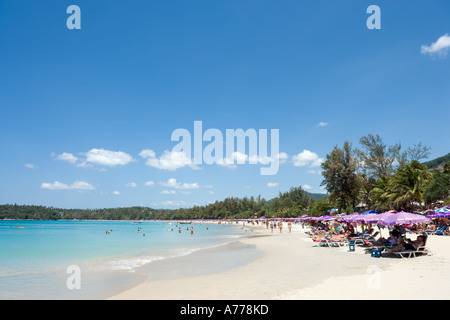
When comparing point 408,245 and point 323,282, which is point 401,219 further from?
point 323,282

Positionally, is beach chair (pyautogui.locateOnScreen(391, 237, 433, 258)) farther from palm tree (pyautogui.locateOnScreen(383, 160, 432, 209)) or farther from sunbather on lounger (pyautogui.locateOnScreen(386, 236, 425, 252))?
palm tree (pyautogui.locateOnScreen(383, 160, 432, 209))

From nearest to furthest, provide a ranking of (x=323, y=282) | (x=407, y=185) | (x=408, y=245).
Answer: (x=323, y=282) → (x=408, y=245) → (x=407, y=185)

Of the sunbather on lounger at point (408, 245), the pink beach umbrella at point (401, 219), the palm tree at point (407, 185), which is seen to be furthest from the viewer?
the palm tree at point (407, 185)

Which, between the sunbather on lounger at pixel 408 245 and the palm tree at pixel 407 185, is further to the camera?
the palm tree at pixel 407 185

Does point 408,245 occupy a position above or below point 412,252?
above

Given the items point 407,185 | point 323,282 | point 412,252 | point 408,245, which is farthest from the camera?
point 407,185

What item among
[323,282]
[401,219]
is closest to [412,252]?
[401,219]

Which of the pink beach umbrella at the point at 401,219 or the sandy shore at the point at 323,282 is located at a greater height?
the pink beach umbrella at the point at 401,219

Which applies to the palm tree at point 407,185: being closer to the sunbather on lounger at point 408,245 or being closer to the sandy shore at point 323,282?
the sunbather on lounger at point 408,245

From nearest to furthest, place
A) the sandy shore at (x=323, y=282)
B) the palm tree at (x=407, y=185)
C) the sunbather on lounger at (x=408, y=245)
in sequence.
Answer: the sandy shore at (x=323, y=282) < the sunbather on lounger at (x=408, y=245) < the palm tree at (x=407, y=185)

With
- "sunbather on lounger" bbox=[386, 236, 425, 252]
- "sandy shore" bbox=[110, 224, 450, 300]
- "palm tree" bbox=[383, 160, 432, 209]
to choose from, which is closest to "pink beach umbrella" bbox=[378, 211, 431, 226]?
"sunbather on lounger" bbox=[386, 236, 425, 252]

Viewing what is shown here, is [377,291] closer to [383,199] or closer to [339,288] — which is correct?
[339,288]

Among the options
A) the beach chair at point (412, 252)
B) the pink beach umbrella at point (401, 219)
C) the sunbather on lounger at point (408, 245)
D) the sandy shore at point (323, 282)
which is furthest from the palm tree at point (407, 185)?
the sandy shore at point (323, 282)

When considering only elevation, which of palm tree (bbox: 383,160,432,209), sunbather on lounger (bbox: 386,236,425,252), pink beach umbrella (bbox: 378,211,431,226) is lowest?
sunbather on lounger (bbox: 386,236,425,252)
